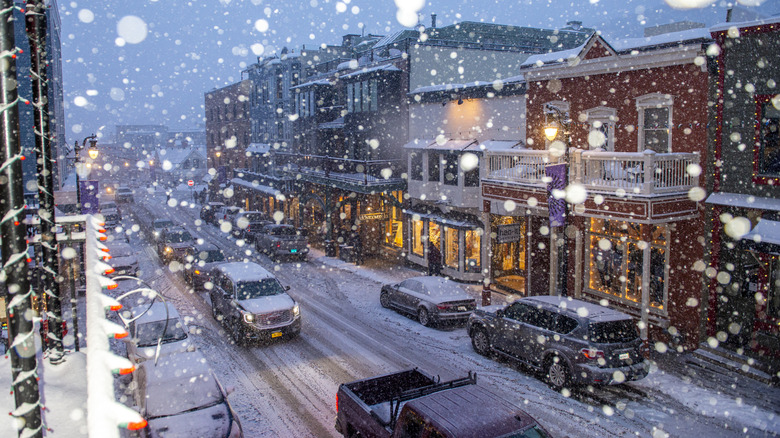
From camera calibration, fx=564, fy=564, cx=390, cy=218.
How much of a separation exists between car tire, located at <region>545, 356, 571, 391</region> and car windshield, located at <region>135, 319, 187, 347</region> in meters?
8.76

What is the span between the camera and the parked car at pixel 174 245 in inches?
1077

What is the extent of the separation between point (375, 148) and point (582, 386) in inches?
776

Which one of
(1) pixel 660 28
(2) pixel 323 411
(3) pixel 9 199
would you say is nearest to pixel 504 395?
(2) pixel 323 411

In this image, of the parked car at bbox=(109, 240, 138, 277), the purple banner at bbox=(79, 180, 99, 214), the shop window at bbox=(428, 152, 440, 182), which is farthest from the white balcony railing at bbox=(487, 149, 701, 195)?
the purple banner at bbox=(79, 180, 99, 214)

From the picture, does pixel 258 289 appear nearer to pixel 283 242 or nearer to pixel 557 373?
pixel 557 373

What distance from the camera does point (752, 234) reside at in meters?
13.7

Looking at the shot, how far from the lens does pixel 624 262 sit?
1750cm

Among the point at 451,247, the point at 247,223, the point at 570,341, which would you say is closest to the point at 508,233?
the point at 451,247

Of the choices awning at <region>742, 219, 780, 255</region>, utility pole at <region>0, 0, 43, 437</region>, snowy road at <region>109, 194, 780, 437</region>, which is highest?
utility pole at <region>0, 0, 43, 437</region>

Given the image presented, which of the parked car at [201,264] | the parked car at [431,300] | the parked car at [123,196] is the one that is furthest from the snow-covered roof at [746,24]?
the parked car at [123,196]

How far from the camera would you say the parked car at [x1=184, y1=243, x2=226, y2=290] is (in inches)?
891

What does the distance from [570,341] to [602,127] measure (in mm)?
8489

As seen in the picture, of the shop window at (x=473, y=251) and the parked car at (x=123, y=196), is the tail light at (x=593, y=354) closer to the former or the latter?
the shop window at (x=473, y=251)

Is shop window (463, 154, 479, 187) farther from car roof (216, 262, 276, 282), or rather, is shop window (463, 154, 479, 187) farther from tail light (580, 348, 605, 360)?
tail light (580, 348, 605, 360)
